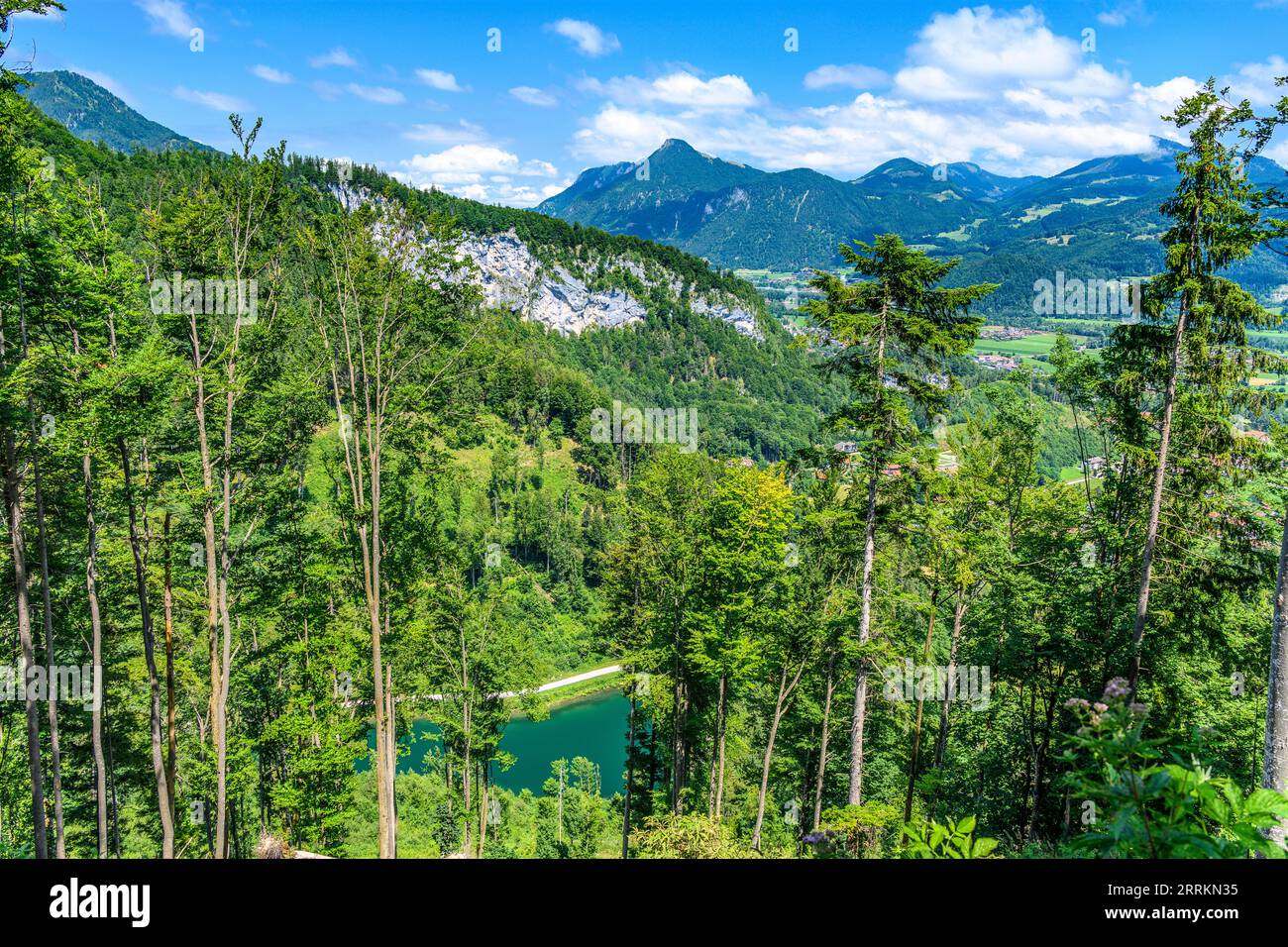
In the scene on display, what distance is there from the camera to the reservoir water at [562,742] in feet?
140

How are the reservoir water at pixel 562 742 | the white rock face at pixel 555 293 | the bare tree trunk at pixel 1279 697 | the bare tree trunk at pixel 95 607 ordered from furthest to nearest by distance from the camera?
the white rock face at pixel 555 293
the reservoir water at pixel 562 742
the bare tree trunk at pixel 95 607
the bare tree trunk at pixel 1279 697

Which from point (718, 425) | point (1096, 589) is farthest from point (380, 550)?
point (718, 425)

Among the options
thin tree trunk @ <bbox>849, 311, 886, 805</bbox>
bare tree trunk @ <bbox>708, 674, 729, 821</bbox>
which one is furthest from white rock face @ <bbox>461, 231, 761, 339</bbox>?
thin tree trunk @ <bbox>849, 311, 886, 805</bbox>

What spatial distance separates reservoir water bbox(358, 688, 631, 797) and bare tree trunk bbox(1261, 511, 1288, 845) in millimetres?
34309

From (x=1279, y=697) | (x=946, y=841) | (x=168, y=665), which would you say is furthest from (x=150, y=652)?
(x=1279, y=697)

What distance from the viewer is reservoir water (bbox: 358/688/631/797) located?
1682 inches

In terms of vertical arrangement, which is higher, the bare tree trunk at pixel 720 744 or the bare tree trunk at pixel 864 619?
the bare tree trunk at pixel 864 619

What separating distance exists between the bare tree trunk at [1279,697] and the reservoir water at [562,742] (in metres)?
34.3

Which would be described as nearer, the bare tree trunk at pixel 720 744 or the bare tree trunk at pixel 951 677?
the bare tree trunk at pixel 951 677

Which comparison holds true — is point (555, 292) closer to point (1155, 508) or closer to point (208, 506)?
point (208, 506)

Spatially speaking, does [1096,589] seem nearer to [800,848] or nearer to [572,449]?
[800,848]

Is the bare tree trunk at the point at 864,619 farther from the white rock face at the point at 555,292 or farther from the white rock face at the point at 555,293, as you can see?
the white rock face at the point at 555,292

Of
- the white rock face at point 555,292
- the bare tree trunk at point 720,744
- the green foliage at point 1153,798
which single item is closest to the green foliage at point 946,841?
the green foliage at point 1153,798

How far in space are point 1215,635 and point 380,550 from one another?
52.3 ft
